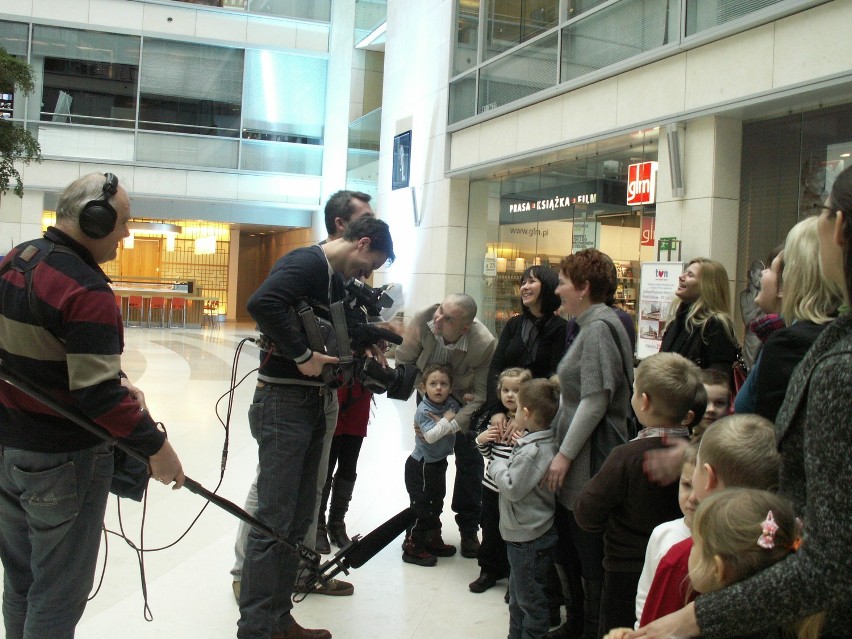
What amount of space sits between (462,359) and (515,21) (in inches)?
321

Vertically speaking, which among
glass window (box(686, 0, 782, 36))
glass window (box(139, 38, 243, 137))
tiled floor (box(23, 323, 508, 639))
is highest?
glass window (box(139, 38, 243, 137))

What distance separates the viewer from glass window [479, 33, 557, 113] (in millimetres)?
10117

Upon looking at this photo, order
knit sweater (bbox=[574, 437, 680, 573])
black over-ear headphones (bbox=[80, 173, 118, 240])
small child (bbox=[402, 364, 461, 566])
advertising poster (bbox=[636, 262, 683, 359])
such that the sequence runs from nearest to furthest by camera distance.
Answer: black over-ear headphones (bbox=[80, 173, 118, 240]) < knit sweater (bbox=[574, 437, 680, 573]) < small child (bbox=[402, 364, 461, 566]) < advertising poster (bbox=[636, 262, 683, 359])

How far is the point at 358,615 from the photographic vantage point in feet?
11.8

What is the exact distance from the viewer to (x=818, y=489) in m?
1.15

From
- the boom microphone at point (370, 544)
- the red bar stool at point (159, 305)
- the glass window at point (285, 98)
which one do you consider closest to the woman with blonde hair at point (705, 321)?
the boom microphone at point (370, 544)

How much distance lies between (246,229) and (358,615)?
982 inches

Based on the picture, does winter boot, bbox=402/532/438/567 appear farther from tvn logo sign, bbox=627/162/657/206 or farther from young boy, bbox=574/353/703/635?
tvn logo sign, bbox=627/162/657/206

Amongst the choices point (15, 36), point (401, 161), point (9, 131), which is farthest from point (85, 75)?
point (401, 161)

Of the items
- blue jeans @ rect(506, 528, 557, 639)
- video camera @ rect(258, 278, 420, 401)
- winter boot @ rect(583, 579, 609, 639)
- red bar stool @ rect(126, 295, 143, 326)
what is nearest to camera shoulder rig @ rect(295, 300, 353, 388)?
video camera @ rect(258, 278, 420, 401)

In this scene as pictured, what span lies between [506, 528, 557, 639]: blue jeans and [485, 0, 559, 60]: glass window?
Answer: 8.35 meters

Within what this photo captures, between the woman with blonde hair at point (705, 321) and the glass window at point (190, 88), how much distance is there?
62.0 feet

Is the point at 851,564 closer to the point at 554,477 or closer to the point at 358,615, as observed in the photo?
the point at 554,477

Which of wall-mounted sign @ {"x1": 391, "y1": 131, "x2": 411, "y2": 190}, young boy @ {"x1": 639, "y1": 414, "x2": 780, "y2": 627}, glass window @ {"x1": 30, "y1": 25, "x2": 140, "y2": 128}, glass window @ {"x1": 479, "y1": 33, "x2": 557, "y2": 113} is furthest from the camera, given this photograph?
glass window @ {"x1": 30, "y1": 25, "x2": 140, "y2": 128}
